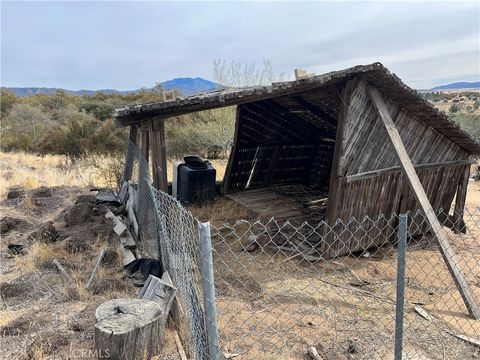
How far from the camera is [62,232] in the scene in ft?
22.6

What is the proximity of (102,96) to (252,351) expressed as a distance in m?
36.2

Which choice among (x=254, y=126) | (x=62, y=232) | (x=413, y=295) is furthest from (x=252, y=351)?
(x=254, y=126)

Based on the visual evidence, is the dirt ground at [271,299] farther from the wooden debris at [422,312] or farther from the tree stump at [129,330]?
the tree stump at [129,330]

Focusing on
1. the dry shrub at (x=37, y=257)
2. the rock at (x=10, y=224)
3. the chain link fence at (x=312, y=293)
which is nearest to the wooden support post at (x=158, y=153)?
the chain link fence at (x=312, y=293)

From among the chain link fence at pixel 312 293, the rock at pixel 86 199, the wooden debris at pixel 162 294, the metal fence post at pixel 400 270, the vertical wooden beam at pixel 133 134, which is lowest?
the chain link fence at pixel 312 293

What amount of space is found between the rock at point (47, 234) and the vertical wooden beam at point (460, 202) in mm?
7561

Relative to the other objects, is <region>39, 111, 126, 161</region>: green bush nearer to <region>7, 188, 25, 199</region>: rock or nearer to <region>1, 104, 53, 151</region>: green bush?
<region>1, 104, 53, 151</region>: green bush

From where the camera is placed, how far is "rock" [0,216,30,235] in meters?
7.36

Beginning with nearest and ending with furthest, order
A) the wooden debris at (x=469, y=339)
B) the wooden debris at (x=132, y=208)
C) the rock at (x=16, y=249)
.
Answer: the wooden debris at (x=469, y=339) < the rock at (x=16, y=249) < the wooden debris at (x=132, y=208)

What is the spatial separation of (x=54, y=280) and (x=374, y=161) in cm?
511

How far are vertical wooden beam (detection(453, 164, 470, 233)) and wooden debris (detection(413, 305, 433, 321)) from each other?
3605 millimetres

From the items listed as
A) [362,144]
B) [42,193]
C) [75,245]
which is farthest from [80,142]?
[362,144]

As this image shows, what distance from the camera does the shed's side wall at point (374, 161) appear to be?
19.1 ft

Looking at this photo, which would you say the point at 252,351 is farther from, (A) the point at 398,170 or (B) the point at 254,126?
(B) the point at 254,126
